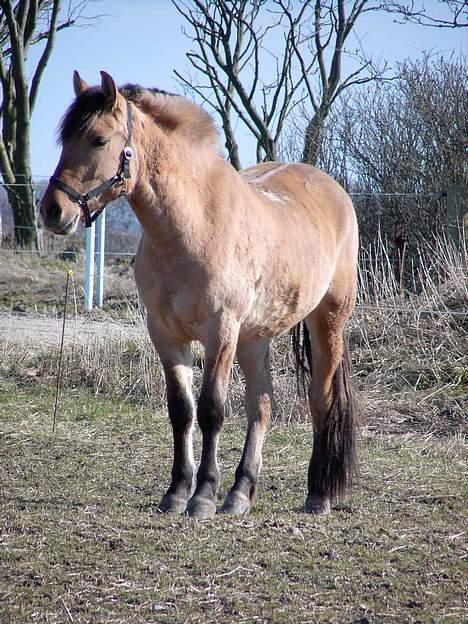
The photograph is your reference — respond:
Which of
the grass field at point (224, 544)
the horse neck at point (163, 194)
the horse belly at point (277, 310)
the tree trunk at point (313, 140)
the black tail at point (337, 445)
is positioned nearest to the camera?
the grass field at point (224, 544)

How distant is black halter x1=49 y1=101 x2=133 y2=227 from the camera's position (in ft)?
13.1

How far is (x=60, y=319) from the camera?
11.7m

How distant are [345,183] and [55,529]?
889 cm

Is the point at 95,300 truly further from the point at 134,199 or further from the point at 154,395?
the point at 134,199

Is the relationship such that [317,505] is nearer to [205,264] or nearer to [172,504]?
[172,504]

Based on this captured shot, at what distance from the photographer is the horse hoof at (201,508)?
434cm

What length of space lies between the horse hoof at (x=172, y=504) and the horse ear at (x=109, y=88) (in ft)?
6.36

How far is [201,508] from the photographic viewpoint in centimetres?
437

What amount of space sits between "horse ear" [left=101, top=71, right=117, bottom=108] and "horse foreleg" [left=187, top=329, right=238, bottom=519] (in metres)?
1.19

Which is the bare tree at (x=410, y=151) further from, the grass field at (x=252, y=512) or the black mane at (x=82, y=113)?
the black mane at (x=82, y=113)

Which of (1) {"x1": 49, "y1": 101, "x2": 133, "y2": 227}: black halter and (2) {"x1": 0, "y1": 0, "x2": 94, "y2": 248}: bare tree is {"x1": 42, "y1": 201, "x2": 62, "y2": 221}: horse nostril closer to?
(1) {"x1": 49, "y1": 101, "x2": 133, "y2": 227}: black halter

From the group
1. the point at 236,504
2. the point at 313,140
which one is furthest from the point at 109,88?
the point at 313,140

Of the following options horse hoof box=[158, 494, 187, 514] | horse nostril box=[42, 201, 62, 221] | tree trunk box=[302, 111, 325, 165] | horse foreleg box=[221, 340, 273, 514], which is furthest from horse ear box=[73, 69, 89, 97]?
tree trunk box=[302, 111, 325, 165]

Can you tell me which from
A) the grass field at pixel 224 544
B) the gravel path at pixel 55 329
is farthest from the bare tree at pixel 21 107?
the grass field at pixel 224 544
